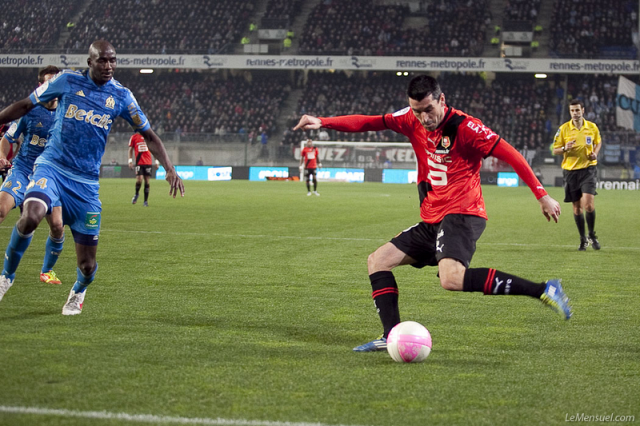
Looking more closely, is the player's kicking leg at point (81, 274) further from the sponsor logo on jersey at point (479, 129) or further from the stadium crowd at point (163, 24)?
the stadium crowd at point (163, 24)

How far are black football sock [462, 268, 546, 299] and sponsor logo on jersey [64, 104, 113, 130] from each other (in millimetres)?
3136

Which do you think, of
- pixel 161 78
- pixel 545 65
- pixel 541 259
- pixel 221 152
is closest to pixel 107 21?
pixel 161 78

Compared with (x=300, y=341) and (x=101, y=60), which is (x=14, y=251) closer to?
(x=101, y=60)

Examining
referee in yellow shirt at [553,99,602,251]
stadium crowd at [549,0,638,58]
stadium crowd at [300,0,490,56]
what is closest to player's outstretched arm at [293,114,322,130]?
referee in yellow shirt at [553,99,602,251]

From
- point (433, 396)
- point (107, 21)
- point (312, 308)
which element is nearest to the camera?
point (433, 396)

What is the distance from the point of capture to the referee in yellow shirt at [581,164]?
40.0 ft

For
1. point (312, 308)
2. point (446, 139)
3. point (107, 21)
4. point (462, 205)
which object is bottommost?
point (312, 308)

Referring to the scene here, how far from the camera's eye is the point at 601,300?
24.4ft

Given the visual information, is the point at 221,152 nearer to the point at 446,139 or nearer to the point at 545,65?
the point at 545,65

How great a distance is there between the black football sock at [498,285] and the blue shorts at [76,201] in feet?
9.62

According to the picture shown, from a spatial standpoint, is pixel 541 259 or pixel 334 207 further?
pixel 334 207

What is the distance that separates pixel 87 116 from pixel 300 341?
2.49 meters

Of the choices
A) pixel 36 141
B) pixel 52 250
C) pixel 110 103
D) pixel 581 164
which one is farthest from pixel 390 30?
pixel 110 103

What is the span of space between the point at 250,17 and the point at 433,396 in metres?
48.4
